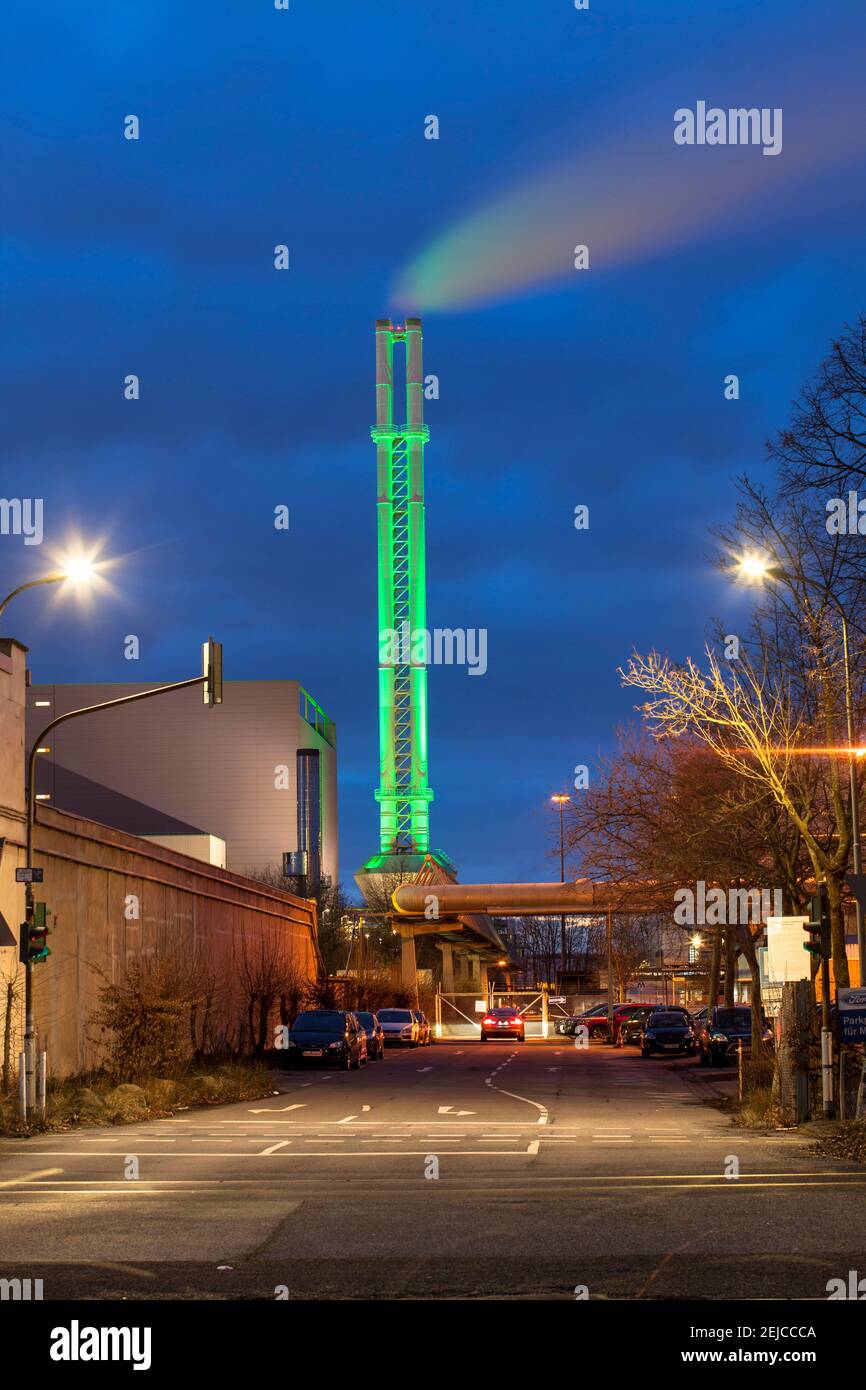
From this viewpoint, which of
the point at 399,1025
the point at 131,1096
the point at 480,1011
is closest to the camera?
the point at 131,1096

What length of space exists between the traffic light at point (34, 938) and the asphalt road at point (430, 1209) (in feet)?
9.70

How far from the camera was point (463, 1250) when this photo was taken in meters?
11.8

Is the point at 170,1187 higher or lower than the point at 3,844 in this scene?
lower

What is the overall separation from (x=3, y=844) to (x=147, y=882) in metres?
12.1

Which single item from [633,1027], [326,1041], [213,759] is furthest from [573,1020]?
[213,759]

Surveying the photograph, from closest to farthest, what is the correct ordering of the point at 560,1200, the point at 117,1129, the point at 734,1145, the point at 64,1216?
the point at 64,1216, the point at 560,1200, the point at 734,1145, the point at 117,1129

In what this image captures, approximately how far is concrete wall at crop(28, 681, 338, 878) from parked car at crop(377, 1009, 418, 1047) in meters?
68.8

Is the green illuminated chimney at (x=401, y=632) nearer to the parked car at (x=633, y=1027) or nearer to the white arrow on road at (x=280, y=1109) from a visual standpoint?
the parked car at (x=633, y=1027)

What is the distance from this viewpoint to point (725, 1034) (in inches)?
1816

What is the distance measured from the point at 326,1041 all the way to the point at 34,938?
2052 cm

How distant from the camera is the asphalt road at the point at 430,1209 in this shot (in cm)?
1050

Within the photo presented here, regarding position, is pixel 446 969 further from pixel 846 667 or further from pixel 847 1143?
pixel 847 1143
